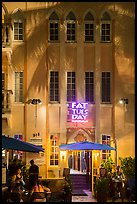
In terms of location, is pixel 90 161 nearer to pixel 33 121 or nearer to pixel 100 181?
pixel 33 121

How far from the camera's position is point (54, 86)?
936 inches

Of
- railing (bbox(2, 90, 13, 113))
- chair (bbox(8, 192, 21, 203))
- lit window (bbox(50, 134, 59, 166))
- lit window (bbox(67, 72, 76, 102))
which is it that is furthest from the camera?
lit window (bbox(67, 72, 76, 102))

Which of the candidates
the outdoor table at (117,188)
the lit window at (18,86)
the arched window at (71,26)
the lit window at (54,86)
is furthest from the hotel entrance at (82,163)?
the arched window at (71,26)

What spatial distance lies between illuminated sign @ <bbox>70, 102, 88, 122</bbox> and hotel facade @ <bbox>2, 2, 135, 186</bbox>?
5 cm

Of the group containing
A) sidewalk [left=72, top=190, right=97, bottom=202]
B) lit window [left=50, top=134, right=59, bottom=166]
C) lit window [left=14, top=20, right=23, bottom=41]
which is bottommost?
sidewalk [left=72, top=190, right=97, bottom=202]

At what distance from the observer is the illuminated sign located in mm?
23109

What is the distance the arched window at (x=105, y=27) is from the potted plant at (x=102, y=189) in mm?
9018

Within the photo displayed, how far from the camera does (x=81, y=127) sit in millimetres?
23500

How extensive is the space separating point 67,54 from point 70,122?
12.1 ft

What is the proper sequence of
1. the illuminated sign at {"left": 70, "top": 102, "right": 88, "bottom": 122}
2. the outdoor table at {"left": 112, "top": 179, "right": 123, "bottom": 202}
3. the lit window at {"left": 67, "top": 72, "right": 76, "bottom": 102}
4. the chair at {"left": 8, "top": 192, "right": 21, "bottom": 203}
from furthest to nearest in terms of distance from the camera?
the lit window at {"left": 67, "top": 72, "right": 76, "bottom": 102}, the illuminated sign at {"left": 70, "top": 102, "right": 88, "bottom": 122}, the outdoor table at {"left": 112, "top": 179, "right": 123, "bottom": 202}, the chair at {"left": 8, "top": 192, "right": 21, "bottom": 203}

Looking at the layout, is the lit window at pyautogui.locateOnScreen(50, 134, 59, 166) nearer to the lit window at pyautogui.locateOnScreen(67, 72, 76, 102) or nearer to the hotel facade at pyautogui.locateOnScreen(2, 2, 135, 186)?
the hotel facade at pyautogui.locateOnScreen(2, 2, 135, 186)

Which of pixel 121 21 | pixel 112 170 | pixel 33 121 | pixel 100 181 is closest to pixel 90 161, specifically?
pixel 112 170

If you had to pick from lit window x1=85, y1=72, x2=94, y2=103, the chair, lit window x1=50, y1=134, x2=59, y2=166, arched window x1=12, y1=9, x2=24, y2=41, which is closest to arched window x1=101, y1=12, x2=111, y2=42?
lit window x1=85, y1=72, x2=94, y2=103

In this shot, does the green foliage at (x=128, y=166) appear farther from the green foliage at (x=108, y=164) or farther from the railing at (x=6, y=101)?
the railing at (x=6, y=101)
